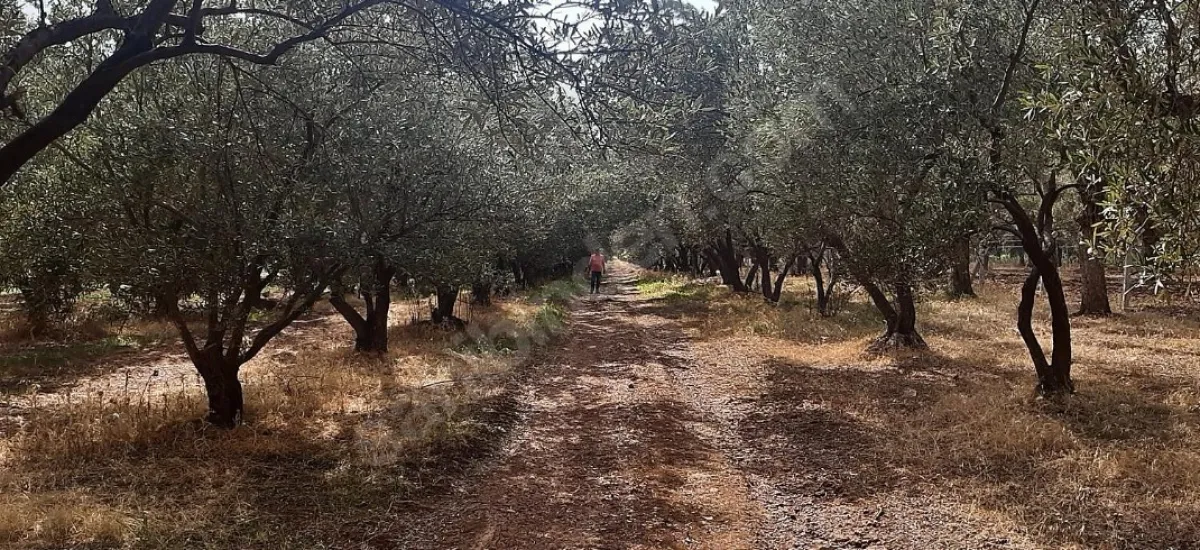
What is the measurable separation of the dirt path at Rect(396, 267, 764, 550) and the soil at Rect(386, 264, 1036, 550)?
0.02 metres

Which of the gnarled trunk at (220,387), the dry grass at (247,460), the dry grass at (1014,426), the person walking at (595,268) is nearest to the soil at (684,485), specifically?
the dry grass at (1014,426)

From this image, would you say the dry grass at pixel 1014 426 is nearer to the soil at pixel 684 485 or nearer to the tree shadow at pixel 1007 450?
the tree shadow at pixel 1007 450

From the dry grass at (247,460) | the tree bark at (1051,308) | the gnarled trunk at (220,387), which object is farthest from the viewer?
the tree bark at (1051,308)

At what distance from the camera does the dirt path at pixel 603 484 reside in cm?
582

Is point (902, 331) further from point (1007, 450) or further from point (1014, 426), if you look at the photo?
point (1007, 450)

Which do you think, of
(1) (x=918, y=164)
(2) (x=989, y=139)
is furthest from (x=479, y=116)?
(2) (x=989, y=139)

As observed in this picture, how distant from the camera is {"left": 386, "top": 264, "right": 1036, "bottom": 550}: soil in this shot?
18.9 feet

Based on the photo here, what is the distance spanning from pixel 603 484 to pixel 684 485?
83cm

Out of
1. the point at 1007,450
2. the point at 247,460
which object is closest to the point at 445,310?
the point at 247,460

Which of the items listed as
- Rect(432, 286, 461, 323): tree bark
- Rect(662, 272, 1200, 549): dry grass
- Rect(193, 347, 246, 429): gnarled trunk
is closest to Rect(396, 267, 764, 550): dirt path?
Rect(662, 272, 1200, 549): dry grass

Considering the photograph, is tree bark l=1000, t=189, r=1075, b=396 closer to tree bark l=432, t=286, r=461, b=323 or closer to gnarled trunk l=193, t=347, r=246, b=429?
gnarled trunk l=193, t=347, r=246, b=429

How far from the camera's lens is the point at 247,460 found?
23.6 ft

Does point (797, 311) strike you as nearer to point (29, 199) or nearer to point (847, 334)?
point (847, 334)

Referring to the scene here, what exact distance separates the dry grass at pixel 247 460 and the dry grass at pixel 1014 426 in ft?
14.5
